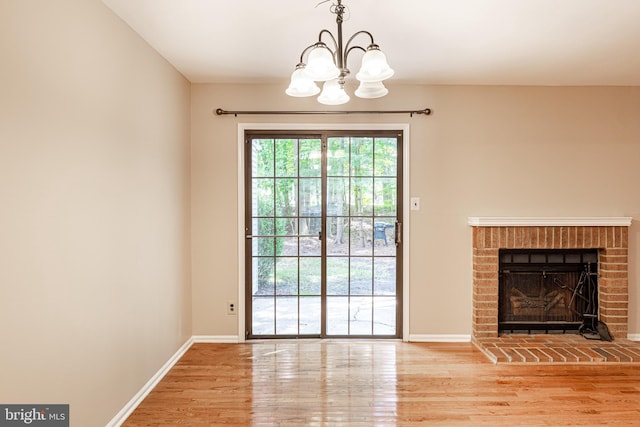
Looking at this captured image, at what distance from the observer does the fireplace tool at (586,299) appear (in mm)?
3756

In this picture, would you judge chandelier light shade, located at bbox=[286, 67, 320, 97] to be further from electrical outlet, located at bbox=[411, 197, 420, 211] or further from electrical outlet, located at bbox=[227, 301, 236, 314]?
electrical outlet, located at bbox=[227, 301, 236, 314]

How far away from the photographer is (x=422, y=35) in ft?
8.78

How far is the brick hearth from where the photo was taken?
3617 mm

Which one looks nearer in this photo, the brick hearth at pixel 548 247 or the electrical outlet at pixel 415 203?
the brick hearth at pixel 548 247

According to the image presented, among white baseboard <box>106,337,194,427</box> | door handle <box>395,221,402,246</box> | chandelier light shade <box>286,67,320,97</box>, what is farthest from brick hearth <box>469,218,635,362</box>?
white baseboard <box>106,337,194,427</box>

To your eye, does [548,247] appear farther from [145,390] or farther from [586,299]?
[145,390]

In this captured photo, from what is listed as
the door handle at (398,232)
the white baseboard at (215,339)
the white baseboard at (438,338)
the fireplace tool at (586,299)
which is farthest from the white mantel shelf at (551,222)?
the white baseboard at (215,339)

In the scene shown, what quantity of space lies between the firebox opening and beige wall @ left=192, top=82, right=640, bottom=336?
16.2 inches

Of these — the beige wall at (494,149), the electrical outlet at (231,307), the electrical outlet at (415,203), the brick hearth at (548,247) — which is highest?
the beige wall at (494,149)

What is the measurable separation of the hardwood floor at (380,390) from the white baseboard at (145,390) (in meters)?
0.04

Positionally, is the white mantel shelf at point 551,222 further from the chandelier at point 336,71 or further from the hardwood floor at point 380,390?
the chandelier at point 336,71

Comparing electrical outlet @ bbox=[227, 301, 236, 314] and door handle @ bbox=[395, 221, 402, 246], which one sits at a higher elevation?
door handle @ bbox=[395, 221, 402, 246]

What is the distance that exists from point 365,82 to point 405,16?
0.72 metres

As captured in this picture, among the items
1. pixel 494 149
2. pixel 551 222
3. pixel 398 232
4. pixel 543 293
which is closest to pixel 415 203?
pixel 398 232
